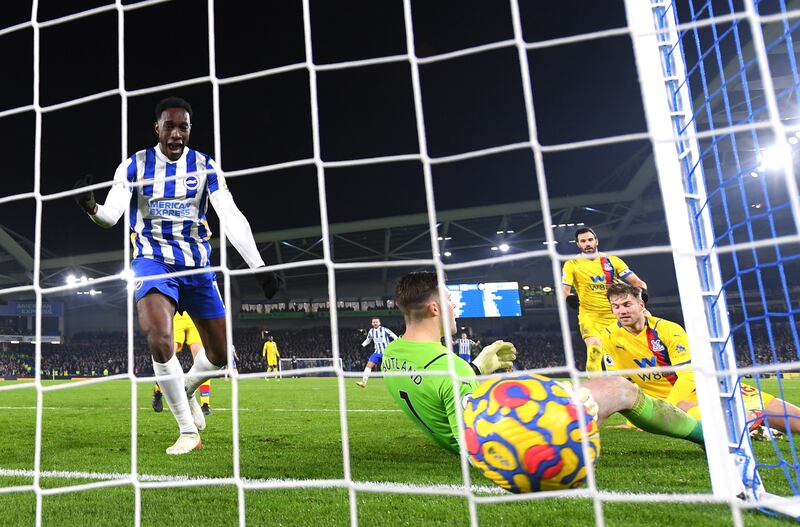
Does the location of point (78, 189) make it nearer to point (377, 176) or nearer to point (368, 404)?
point (368, 404)

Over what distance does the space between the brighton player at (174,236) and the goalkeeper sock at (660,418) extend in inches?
73.9

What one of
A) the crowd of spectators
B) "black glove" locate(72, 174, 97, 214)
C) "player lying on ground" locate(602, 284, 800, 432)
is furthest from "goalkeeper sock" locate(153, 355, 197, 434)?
the crowd of spectators

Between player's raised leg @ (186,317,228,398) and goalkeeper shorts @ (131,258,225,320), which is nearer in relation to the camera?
goalkeeper shorts @ (131,258,225,320)

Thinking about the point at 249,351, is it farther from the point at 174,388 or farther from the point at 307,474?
the point at 307,474

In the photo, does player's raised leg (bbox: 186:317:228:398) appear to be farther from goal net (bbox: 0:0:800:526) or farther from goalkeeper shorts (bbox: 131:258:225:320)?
goal net (bbox: 0:0:800:526)

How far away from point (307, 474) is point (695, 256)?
2095 millimetres

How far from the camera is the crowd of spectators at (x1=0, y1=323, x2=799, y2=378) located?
25641mm

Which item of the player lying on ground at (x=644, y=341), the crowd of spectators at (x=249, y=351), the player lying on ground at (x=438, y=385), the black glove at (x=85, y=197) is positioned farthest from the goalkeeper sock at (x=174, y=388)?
the crowd of spectators at (x=249, y=351)

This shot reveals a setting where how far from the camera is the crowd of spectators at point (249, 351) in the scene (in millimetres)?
25641

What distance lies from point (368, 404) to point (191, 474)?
4.70 meters

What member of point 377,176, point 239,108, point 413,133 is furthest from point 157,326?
point 377,176

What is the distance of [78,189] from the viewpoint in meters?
2.25

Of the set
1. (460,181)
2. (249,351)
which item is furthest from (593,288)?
(249,351)

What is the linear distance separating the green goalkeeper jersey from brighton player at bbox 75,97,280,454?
0.79 meters
